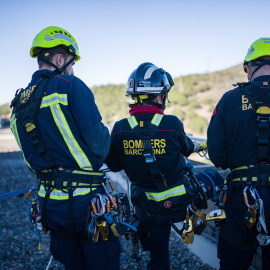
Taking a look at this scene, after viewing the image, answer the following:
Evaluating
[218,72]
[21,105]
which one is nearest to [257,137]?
[21,105]

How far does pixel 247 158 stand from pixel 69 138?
1627mm

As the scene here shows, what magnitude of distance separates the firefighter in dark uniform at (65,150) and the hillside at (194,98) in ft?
58.7

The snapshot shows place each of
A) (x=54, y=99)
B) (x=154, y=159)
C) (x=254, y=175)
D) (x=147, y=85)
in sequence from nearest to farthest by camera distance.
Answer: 1. (x=54, y=99)
2. (x=254, y=175)
3. (x=154, y=159)
4. (x=147, y=85)

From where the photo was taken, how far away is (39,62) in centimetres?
252

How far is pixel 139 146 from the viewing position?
8.72 feet

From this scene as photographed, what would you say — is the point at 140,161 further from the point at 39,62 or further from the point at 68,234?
the point at 39,62

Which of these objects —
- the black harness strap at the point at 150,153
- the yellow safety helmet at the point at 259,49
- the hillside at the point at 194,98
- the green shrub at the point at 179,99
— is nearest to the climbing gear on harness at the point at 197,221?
the black harness strap at the point at 150,153

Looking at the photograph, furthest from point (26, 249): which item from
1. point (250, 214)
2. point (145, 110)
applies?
point (250, 214)

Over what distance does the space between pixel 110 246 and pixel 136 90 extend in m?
1.53

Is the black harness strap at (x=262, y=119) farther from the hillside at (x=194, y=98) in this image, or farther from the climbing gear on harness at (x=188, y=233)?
the hillside at (x=194, y=98)

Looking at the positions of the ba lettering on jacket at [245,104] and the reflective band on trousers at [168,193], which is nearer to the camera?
the ba lettering on jacket at [245,104]

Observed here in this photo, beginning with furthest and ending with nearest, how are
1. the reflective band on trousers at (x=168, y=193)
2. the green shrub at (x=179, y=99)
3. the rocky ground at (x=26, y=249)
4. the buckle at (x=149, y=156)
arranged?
the green shrub at (x=179, y=99), the rocky ground at (x=26, y=249), the reflective band on trousers at (x=168, y=193), the buckle at (x=149, y=156)

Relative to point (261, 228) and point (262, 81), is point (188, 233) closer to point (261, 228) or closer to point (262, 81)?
point (261, 228)

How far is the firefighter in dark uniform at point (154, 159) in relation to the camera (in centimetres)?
264
